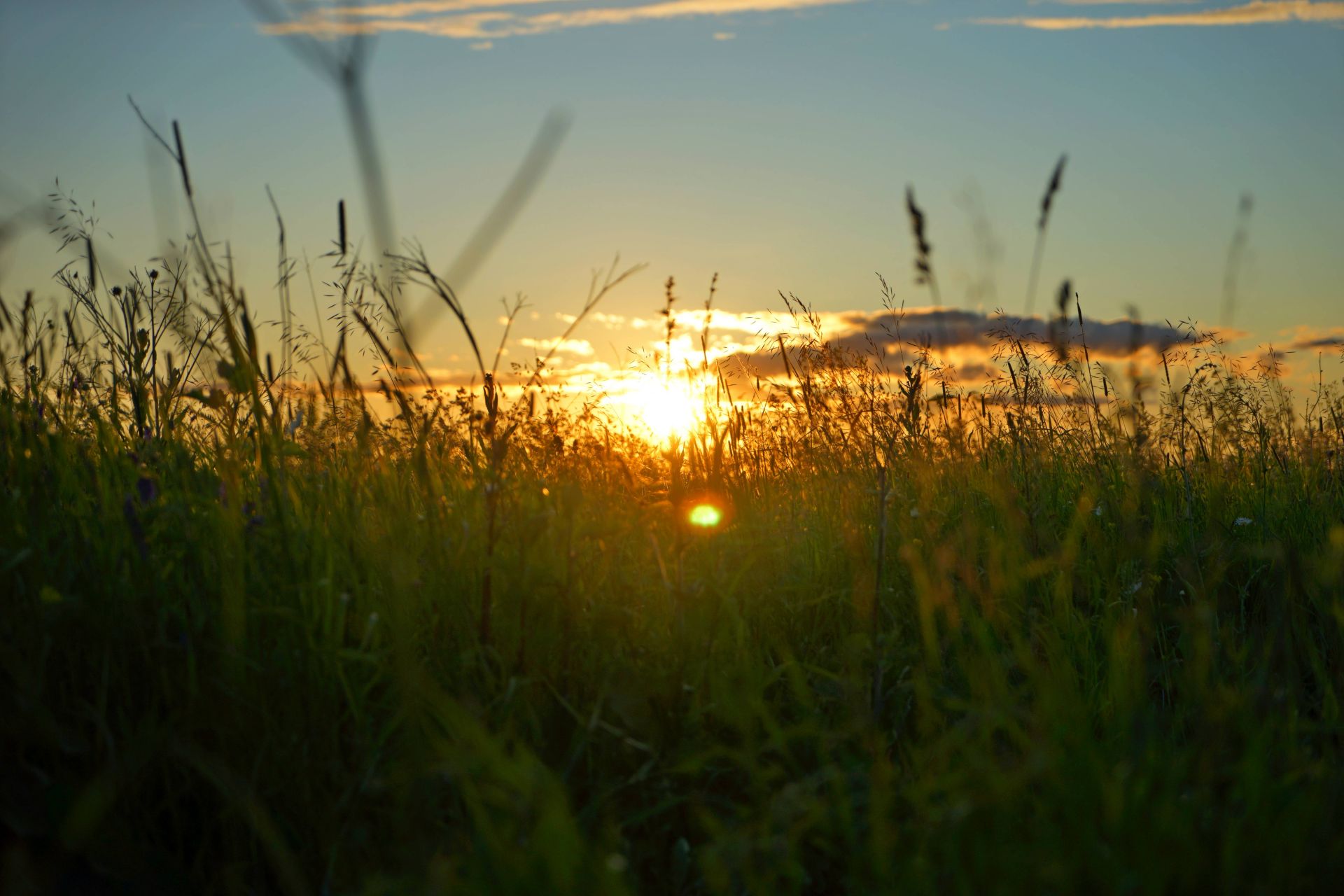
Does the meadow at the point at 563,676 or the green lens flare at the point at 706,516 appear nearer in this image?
the meadow at the point at 563,676

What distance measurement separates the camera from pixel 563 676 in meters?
1.86

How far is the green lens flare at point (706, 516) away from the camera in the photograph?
2623 millimetres

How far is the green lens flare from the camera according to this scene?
262cm

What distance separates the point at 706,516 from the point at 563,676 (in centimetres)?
99

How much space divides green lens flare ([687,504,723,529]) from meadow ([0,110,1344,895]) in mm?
16

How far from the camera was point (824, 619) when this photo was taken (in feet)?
7.98

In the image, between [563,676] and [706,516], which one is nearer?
[563,676]

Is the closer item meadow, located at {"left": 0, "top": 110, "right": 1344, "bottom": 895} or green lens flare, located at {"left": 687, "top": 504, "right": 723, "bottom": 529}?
meadow, located at {"left": 0, "top": 110, "right": 1344, "bottom": 895}

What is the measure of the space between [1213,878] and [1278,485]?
324 centimetres

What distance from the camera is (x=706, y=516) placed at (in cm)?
276

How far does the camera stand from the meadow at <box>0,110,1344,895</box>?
1.29m

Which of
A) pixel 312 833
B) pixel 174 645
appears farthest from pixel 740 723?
pixel 174 645

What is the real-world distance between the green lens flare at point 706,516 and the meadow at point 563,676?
16 mm

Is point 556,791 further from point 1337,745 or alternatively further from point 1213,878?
point 1337,745
